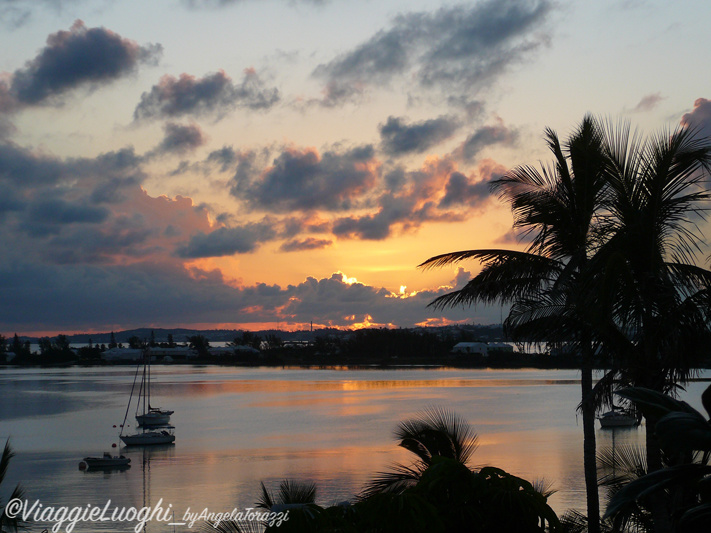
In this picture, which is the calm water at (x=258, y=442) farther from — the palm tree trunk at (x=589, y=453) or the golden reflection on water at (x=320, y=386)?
the palm tree trunk at (x=589, y=453)

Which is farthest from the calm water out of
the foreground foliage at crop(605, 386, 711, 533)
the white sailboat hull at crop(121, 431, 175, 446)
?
the foreground foliage at crop(605, 386, 711, 533)

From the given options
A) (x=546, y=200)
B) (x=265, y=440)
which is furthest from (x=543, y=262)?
(x=265, y=440)

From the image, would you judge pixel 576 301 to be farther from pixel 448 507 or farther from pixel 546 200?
pixel 448 507

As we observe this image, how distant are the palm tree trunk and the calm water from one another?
16456 mm

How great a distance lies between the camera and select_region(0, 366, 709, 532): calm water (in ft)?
111

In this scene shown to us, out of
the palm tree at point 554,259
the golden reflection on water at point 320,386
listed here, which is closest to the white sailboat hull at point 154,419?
the golden reflection on water at point 320,386

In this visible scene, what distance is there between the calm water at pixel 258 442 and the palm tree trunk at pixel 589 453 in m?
16.5

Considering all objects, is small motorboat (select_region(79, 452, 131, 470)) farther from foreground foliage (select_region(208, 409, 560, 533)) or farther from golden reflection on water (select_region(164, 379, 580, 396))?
golden reflection on water (select_region(164, 379, 580, 396))

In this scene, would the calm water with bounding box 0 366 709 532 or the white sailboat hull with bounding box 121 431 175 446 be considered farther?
the white sailboat hull with bounding box 121 431 175 446

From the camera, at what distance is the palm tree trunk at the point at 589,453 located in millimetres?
11797

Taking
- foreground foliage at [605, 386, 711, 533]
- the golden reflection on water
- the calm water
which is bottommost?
the golden reflection on water

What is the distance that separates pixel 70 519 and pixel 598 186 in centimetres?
2514

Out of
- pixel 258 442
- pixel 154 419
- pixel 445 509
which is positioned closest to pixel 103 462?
pixel 258 442

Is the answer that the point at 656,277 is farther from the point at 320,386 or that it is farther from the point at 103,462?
the point at 320,386
